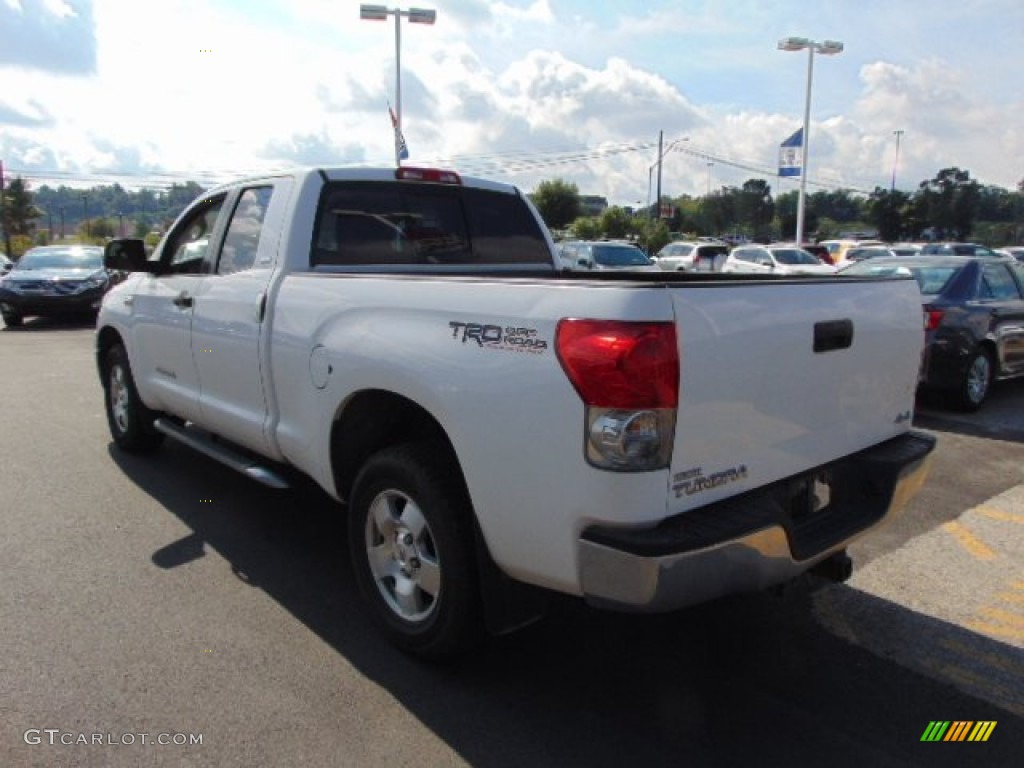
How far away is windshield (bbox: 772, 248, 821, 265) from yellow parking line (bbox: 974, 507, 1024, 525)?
1893 cm

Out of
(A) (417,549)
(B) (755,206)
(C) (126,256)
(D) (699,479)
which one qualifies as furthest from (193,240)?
(B) (755,206)

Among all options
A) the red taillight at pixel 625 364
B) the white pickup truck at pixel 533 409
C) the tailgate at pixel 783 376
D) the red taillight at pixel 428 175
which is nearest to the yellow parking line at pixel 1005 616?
the white pickup truck at pixel 533 409

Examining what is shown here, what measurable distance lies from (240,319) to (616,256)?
56.6 ft

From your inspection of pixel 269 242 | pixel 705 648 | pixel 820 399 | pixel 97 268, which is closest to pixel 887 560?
pixel 705 648

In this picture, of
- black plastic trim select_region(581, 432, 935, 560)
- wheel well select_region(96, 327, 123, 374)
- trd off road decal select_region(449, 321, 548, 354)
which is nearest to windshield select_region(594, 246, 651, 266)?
wheel well select_region(96, 327, 123, 374)

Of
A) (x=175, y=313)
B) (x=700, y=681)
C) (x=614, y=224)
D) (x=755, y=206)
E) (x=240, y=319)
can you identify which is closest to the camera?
(x=700, y=681)

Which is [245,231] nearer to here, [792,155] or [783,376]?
[783,376]

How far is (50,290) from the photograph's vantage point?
15.5 m

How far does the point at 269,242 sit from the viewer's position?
161 inches

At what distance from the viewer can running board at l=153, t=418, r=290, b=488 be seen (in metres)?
4.01

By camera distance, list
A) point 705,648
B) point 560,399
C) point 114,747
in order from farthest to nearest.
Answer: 1. point 705,648
2. point 114,747
3. point 560,399

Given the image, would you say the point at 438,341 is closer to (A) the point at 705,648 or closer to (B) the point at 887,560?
(A) the point at 705,648

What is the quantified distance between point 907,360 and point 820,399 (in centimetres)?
74

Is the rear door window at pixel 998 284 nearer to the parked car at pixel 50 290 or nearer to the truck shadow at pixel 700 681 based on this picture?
the truck shadow at pixel 700 681
